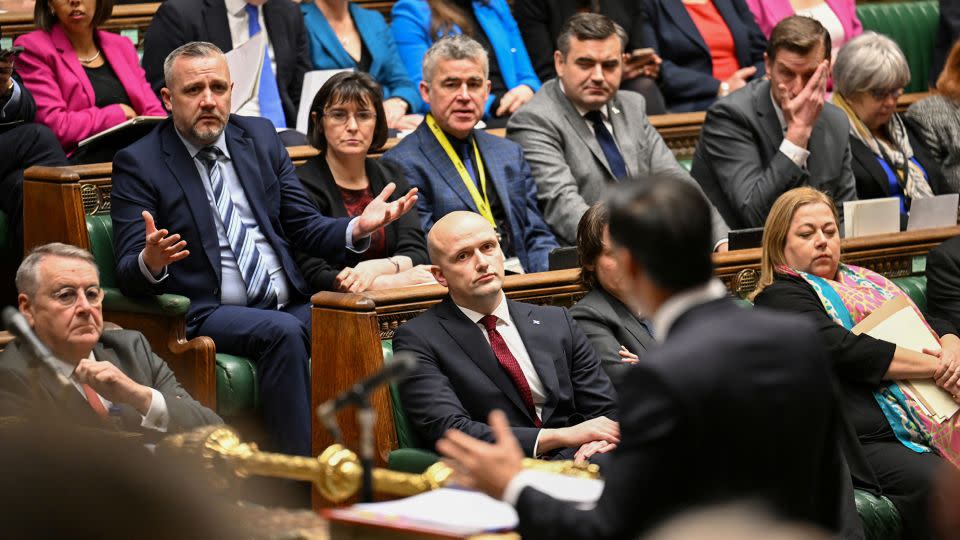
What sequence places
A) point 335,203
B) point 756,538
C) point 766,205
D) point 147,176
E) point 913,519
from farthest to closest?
1. point 766,205
2. point 335,203
3. point 147,176
4. point 913,519
5. point 756,538

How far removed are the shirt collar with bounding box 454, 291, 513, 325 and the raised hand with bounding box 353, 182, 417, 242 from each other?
0.42 m

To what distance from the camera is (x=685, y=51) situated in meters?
5.20

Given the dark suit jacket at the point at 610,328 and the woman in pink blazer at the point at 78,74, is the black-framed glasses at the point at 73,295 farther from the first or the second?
the woman in pink blazer at the point at 78,74

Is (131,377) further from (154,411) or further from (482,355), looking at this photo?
(482,355)

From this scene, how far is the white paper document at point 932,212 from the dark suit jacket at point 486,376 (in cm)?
150

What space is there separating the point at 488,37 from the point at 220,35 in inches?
42.7

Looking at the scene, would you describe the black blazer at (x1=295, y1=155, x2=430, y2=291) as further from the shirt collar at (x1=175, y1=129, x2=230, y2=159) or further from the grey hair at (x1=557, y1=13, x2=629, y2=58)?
the grey hair at (x1=557, y1=13, x2=629, y2=58)

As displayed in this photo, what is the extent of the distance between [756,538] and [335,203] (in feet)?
7.85

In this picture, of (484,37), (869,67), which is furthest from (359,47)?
(869,67)

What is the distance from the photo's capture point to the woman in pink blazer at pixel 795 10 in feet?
17.7

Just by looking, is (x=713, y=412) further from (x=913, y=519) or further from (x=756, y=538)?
(x=913, y=519)

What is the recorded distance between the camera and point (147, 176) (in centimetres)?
330

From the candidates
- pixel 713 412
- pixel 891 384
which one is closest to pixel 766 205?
pixel 891 384

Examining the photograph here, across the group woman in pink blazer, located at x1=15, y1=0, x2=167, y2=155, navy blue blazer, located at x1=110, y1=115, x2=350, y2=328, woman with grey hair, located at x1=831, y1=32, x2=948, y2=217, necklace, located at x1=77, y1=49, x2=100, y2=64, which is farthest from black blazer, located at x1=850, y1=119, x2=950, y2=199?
necklace, located at x1=77, y1=49, x2=100, y2=64
